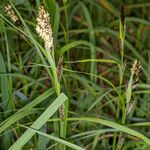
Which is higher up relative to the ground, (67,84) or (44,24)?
(44,24)

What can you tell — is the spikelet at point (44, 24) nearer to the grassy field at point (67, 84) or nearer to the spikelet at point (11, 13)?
the grassy field at point (67, 84)

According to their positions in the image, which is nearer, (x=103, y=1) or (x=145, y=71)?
(x=145, y=71)

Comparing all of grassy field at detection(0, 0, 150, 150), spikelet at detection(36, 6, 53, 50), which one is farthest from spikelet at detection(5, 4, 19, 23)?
spikelet at detection(36, 6, 53, 50)

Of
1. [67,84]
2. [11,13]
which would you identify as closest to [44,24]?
[11,13]

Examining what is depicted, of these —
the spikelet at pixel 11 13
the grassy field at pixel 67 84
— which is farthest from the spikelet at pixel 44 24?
the spikelet at pixel 11 13

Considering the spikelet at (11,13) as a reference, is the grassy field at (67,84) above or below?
below

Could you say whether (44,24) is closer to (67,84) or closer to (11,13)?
(11,13)

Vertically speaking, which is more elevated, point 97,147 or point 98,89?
point 98,89

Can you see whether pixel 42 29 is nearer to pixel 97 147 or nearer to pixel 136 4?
pixel 97 147

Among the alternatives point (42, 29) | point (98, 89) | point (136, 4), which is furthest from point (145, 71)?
point (42, 29)
